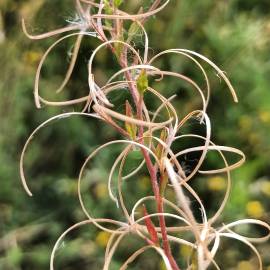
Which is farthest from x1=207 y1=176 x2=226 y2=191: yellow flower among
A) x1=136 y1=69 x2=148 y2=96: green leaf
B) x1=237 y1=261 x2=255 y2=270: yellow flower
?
x1=136 y1=69 x2=148 y2=96: green leaf

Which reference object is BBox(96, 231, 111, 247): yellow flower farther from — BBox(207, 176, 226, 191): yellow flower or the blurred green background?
BBox(207, 176, 226, 191): yellow flower

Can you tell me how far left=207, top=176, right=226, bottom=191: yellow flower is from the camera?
1.33 meters

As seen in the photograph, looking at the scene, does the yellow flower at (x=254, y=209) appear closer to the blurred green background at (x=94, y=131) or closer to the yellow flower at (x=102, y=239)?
the blurred green background at (x=94, y=131)

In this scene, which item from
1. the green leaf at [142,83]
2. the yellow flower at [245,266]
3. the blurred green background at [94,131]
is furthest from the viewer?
the blurred green background at [94,131]

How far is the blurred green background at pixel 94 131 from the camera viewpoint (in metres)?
1.31

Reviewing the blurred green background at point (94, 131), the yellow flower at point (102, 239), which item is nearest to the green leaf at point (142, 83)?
the blurred green background at point (94, 131)

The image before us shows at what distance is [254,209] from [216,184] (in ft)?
0.31

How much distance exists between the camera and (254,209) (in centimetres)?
127

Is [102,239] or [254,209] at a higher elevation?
[254,209]

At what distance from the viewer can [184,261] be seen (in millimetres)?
1199

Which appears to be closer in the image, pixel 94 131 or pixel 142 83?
pixel 142 83

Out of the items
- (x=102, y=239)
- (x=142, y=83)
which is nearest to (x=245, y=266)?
(x=102, y=239)

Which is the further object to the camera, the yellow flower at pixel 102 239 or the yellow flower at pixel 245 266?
the yellow flower at pixel 102 239

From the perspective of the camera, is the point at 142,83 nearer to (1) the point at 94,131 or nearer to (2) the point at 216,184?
(2) the point at 216,184
